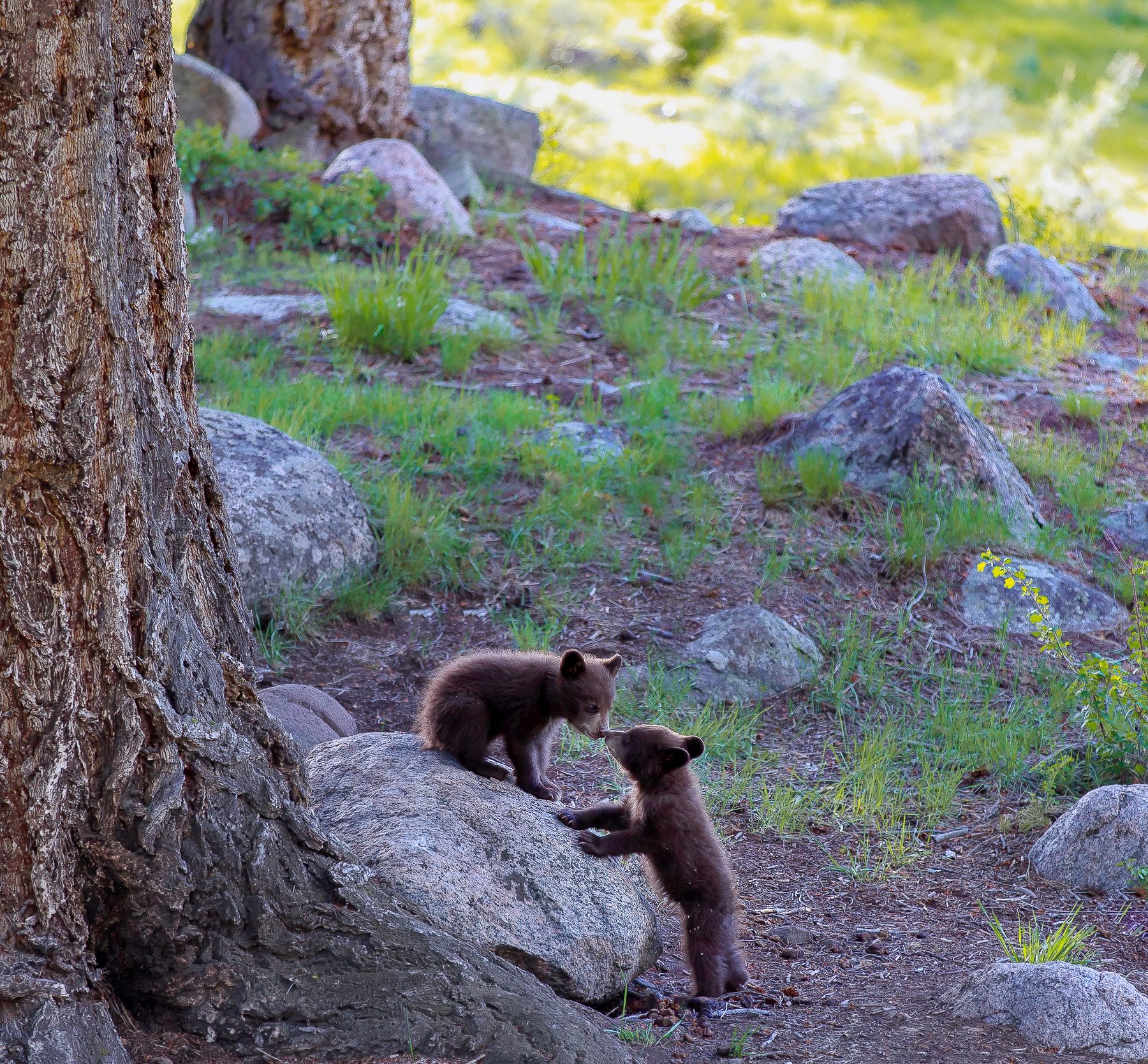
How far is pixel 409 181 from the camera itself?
1039 centimetres

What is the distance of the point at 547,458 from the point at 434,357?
1.59 m

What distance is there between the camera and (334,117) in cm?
1176

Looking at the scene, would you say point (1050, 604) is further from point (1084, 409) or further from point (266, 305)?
point (266, 305)

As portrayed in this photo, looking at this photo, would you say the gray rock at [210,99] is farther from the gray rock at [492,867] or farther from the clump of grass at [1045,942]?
the clump of grass at [1045,942]

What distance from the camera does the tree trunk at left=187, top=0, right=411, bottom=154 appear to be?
11.4m

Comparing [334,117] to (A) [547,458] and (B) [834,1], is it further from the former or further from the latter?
(B) [834,1]

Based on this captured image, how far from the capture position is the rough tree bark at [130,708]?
2.57 m

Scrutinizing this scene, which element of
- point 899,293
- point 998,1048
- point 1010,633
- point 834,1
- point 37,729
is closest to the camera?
point 37,729

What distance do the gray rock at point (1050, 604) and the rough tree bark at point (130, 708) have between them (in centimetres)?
420

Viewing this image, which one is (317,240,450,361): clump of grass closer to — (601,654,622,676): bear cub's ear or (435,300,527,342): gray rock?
→ (435,300,527,342): gray rock

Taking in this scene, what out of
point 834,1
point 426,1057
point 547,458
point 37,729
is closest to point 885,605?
point 547,458

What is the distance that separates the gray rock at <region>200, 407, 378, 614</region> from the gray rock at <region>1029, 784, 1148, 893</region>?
3.53m

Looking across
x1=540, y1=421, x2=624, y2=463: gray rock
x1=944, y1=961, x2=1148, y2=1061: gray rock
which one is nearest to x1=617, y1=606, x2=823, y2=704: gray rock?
x1=540, y1=421, x2=624, y2=463: gray rock

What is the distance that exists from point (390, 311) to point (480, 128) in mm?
5002
